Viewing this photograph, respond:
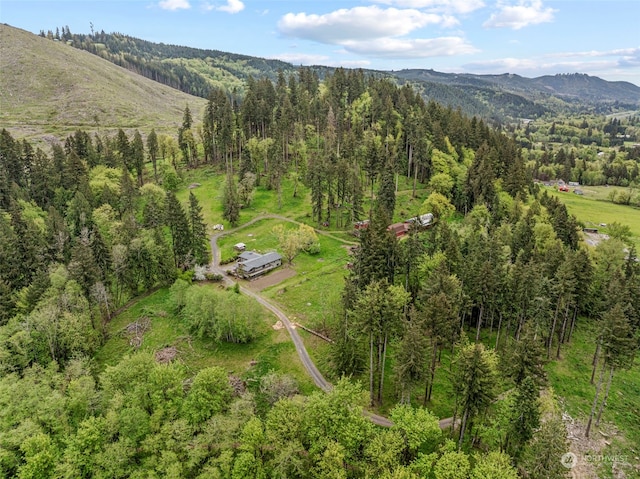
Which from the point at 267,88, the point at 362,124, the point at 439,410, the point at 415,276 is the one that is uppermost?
the point at 267,88

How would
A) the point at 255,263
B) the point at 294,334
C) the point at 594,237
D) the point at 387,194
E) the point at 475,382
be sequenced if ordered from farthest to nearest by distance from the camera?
1. the point at 594,237
2. the point at 387,194
3. the point at 255,263
4. the point at 294,334
5. the point at 475,382

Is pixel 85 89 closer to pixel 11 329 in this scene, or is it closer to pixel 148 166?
pixel 148 166

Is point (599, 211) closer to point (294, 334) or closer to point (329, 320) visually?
A: point (329, 320)

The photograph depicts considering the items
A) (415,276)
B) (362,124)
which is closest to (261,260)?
(415,276)

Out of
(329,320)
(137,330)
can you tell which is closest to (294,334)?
(329,320)

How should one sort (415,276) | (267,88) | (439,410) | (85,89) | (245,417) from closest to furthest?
(245,417), (439,410), (415,276), (267,88), (85,89)

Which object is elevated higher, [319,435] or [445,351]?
[319,435]
